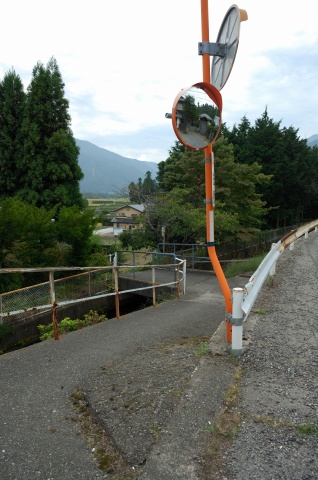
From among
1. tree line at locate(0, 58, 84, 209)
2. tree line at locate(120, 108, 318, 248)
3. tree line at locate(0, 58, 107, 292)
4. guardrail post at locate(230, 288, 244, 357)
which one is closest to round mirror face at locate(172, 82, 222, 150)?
guardrail post at locate(230, 288, 244, 357)

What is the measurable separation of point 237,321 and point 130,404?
128cm

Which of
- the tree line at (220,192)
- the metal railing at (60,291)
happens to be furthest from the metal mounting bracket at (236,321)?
the tree line at (220,192)

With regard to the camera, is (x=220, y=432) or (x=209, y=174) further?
(x=209, y=174)

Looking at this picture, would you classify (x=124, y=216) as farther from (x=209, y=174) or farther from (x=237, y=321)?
(x=237, y=321)

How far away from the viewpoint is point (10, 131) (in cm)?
2245

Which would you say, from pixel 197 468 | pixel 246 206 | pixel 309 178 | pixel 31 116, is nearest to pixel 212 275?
pixel 246 206

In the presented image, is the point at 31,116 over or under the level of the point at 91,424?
over

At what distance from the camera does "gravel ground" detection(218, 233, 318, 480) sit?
2.02 m

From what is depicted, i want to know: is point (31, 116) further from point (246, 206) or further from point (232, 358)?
point (232, 358)

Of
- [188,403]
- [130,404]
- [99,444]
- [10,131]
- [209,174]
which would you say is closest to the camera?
[99,444]

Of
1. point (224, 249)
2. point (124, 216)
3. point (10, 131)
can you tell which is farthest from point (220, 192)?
point (124, 216)

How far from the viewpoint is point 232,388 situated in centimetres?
286

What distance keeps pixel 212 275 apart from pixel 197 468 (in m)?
11.1

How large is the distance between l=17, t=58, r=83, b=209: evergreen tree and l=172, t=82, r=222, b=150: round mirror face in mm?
18726
